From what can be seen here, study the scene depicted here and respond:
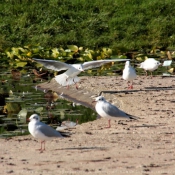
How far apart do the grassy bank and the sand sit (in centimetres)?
1189

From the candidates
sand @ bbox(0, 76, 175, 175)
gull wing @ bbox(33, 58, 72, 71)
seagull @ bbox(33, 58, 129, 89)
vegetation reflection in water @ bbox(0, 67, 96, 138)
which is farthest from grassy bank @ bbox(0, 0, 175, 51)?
sand @ bbox(0, 76, 175, 175)

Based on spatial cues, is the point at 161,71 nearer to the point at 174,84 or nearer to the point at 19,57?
the point at 174,84

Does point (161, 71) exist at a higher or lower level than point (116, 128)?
higher

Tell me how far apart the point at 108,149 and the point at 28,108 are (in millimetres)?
4441

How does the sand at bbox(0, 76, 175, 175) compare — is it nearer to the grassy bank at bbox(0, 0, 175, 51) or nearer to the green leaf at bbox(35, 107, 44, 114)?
the green leaf at bbox(35, 107, 44, 114)

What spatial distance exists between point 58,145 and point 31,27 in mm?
16716

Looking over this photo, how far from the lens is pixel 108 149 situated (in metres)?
10.2

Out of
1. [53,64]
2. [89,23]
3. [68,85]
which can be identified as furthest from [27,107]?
[89,23]

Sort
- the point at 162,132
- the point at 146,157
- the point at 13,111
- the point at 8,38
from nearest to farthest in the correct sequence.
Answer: the point at 146,157 → the point at 162,132 → the point at 13,111 → the point at 8,38

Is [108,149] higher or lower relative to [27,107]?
lower

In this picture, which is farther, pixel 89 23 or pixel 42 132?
pixel 89 23

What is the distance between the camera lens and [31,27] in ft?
88.6

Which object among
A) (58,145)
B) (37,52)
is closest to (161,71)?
(37,52)

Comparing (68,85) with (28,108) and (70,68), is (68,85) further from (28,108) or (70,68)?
(28,108)
